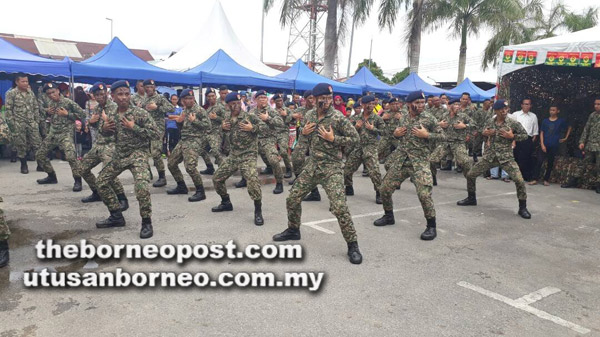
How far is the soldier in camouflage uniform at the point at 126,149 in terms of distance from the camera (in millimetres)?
5199

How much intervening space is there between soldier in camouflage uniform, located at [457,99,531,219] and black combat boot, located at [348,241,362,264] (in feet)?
11.3

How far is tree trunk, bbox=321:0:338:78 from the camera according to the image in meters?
20.7

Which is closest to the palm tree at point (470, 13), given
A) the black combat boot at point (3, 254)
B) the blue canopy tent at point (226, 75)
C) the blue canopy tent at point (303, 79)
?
the blue canopy tent at point (303, 79)

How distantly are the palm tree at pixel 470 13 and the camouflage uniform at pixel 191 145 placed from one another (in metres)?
18.6

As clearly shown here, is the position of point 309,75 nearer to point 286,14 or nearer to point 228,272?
point 286,14

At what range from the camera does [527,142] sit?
10.3m

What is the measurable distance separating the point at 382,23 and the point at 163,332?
20.5 metres

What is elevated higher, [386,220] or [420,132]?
[420,132]

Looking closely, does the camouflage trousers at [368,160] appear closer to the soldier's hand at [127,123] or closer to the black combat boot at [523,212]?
the black combat boot at [523,212]

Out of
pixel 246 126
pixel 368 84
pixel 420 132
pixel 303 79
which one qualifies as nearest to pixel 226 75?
pixel 303 79

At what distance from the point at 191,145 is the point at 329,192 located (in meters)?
3.28

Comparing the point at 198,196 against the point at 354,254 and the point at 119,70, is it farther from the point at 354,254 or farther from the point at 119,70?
the point at 119,70

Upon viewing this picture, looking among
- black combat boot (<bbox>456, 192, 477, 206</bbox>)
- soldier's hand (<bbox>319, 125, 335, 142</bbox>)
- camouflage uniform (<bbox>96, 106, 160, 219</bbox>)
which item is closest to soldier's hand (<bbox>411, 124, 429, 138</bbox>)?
soldier's hand (<bbox>319, 125, 335, 142</bbox>)

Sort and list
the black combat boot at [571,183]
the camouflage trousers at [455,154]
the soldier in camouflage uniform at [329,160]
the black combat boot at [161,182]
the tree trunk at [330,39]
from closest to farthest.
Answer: the soldier in camouflage uniform at [329,160], the black combat boot at [161,182], the camouflage trousers at [455,154], the black combat boot at [571,183], the tree trunk at [330,39]
